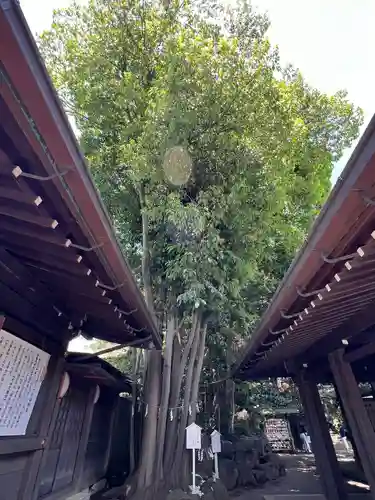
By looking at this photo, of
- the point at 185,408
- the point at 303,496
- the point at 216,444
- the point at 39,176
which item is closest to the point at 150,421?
the point at 185,408

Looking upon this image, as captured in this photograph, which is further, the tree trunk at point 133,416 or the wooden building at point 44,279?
the tree trunk at point 133,416

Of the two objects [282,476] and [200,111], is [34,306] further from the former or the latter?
[282,476]

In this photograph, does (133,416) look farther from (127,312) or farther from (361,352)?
(361,352)

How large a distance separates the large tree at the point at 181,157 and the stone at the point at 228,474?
2.10 metres

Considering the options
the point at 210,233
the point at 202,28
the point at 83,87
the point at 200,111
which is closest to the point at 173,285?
the point at 210,233

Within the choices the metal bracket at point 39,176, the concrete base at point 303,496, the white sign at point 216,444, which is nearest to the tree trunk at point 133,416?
the white sign at point 216,444

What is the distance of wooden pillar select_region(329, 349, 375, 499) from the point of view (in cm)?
324

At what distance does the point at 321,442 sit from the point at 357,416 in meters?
1.86

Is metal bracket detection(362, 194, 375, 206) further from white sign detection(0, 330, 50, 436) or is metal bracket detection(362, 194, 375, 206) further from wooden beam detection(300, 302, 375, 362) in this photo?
white sign detection(0, 330, 50, 436)

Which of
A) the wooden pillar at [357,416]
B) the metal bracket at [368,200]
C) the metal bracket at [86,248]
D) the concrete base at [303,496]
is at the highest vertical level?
the metal bracket at [86,248]

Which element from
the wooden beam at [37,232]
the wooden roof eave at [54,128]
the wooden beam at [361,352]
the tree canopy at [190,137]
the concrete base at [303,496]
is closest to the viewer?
the wooden roof eave at [54,128]

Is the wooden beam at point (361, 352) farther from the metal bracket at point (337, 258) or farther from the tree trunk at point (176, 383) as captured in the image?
the tree trunk at point (176, 383)

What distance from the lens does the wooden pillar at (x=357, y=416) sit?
10.6 feet

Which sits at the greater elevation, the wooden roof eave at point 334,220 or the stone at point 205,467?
the wooden roof eave at point 334,220
